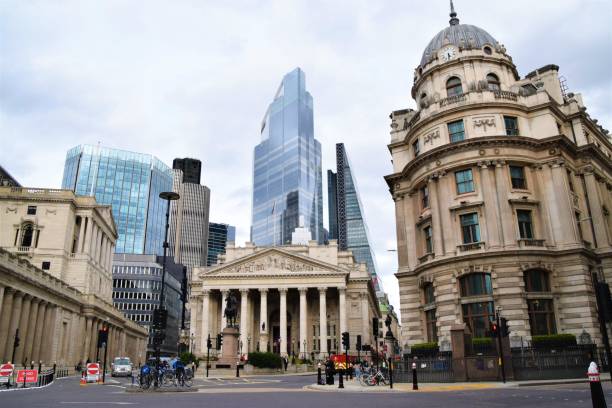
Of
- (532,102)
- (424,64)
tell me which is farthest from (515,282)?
(424,64)

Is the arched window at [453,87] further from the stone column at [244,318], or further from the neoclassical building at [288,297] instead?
the stone column at [244,318]

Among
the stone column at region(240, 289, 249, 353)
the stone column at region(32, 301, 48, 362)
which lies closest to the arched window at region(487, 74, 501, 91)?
the stone column at region(32, 301, 48, 362)

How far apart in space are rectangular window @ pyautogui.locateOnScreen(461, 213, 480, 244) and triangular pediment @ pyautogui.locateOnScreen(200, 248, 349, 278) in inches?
1978

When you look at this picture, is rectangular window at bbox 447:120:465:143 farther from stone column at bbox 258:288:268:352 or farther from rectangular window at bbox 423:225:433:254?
stone column at bbox 258:288:268:352

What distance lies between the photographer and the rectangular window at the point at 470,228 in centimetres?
3647

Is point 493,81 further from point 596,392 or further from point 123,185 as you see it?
point 123,185

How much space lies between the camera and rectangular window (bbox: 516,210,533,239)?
36.3 m

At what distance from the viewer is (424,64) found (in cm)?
4584

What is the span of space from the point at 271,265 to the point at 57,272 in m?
35.8

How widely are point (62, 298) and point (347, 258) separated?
177 feet

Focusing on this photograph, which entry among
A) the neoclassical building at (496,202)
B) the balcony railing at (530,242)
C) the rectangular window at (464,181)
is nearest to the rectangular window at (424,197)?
the neoclassical building at (496,202)

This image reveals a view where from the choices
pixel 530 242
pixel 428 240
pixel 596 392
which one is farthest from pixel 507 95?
pixel 596 392

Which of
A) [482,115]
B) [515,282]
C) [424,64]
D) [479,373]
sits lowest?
[479,373]

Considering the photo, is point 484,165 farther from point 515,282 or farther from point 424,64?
point 424,64
